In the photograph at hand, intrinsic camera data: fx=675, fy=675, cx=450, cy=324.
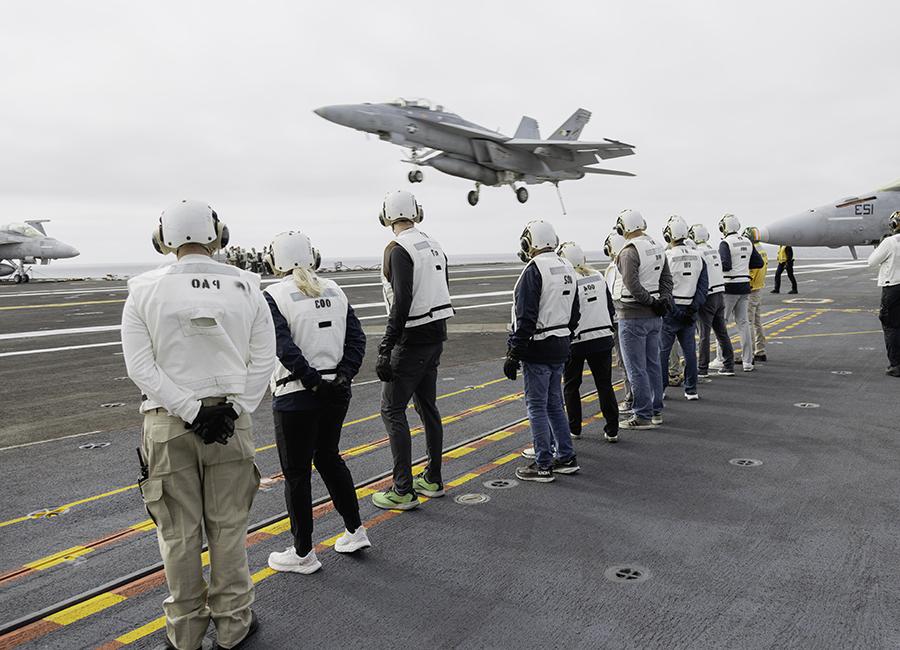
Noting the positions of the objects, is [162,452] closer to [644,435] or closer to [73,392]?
[644,435]

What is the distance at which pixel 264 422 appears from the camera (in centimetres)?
787

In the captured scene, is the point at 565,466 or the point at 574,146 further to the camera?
the point at 574,146

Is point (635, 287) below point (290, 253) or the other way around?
below

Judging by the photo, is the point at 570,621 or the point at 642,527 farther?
the point at 642,527

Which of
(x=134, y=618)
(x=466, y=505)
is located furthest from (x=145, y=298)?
(x=466, y=505)

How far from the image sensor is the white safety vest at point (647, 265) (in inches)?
288

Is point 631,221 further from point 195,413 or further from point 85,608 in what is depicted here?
point 85,608

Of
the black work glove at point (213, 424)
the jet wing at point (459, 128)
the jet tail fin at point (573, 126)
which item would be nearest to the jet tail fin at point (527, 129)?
the jet tail fin at point (573, 126)

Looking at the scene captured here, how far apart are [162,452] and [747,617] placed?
120 inches

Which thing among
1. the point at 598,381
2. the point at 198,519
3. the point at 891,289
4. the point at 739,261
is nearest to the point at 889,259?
the point at 891,289

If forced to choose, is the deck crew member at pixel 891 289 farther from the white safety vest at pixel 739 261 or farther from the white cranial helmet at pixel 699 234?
the white cranial helmet at pixel 699 234

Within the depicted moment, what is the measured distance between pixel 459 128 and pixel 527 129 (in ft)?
36.1

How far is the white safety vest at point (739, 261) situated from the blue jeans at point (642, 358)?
3.52m

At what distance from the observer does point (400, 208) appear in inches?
205
